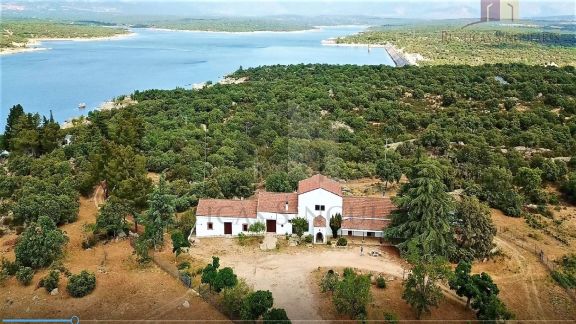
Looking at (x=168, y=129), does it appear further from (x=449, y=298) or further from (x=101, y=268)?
(x=449, y=298)

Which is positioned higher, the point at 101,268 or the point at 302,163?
the point at 302,163

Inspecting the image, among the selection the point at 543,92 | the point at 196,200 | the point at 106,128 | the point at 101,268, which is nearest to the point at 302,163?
the point at 196,200

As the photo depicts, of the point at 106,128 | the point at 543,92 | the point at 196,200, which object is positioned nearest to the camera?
the point at 196,200

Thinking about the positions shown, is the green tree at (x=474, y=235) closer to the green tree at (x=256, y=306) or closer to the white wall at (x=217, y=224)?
the white wall at (x=217, y=224)

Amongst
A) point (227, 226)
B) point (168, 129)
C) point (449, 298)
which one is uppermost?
point (168, 129)

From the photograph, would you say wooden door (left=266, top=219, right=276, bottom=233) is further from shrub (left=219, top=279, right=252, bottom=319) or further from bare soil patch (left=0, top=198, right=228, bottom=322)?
shrub (left=219, top=279, right=252, bottom=319)

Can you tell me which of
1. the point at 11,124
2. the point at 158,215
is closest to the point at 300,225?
the point at 158,215

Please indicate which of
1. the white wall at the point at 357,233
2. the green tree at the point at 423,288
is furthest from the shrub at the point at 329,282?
the white wall at the point at 357,233
